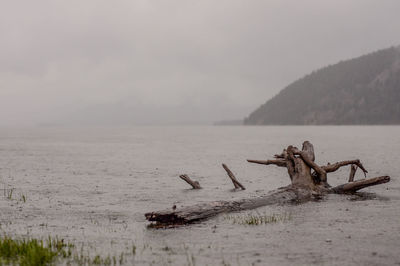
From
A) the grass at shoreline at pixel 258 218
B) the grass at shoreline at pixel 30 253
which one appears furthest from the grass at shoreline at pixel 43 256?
the grass at shoreline at pixel 258 218

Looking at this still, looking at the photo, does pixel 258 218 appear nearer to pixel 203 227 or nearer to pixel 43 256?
pixel 203 227

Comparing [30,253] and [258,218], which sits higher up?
[30,253]

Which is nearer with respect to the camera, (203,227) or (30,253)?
(30,253)

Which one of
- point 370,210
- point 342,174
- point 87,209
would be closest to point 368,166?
point 342,174

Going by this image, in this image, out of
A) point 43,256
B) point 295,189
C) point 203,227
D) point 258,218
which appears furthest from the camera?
point 295,189

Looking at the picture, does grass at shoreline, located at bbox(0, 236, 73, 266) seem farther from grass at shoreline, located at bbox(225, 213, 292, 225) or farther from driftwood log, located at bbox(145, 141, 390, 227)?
grass at shoreline, located at bbox(225, 213, 292, 225)

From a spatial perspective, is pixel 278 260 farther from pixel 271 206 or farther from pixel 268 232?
pixel 271 206

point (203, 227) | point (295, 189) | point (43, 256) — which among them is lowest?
point (203, 227)

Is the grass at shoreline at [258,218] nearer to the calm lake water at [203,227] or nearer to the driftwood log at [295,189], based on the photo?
the calm lake water at [203,227]

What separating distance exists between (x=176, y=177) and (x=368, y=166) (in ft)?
74.4

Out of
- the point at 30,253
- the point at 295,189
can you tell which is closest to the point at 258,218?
the point at 295,189

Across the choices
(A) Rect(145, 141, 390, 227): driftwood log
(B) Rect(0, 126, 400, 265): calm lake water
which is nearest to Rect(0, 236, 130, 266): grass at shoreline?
(B) Rect(0, 126, 400, 265): calm lake water

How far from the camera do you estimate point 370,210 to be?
74.4 feet

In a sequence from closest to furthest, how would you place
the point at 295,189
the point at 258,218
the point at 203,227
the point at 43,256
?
the point at 43,256 → the point at 203,227 → the point at 258,218 → the point at 295,189
